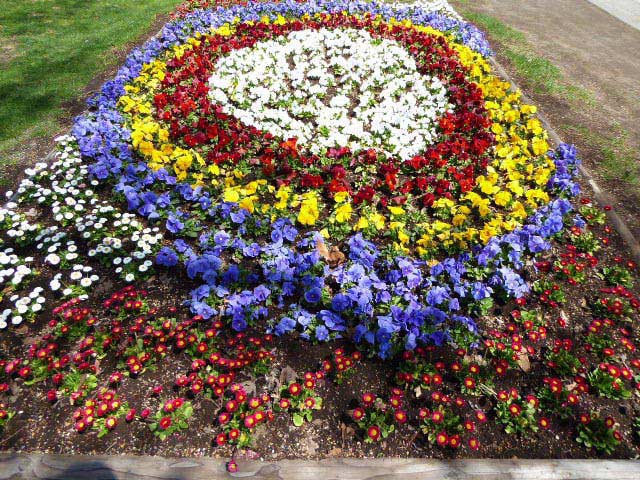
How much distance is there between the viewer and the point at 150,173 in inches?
182

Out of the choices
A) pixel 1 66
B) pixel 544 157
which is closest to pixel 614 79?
pixel 544 157

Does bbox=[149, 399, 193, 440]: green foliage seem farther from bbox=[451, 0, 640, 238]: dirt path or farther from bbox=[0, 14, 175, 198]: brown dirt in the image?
bbox=[451, 0, 640, 238]: dirt path

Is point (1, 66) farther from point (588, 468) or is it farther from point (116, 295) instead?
point (588, 468)

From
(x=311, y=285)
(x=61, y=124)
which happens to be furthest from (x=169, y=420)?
(x=61, y=124)

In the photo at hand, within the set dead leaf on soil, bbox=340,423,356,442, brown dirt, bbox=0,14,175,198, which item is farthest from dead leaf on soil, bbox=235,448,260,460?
brown dirt, bbox=0,14,175,198

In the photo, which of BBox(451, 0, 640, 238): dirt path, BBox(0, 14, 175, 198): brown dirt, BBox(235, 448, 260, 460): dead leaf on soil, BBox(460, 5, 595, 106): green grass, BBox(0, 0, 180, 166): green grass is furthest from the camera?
BBox(460, 5, 595, 106): green grass

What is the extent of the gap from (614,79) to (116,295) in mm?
10427

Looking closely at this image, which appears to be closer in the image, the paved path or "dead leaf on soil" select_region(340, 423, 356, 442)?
"dead leaf on soil" select_region(340, 423, 356, 442)

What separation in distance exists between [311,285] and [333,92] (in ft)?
14.1

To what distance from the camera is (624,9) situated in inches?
527

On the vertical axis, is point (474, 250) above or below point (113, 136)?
above

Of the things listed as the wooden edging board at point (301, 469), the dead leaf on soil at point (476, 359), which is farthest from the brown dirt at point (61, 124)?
the dead leaf on soil at point (476, 359)

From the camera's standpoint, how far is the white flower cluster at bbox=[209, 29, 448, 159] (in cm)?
557

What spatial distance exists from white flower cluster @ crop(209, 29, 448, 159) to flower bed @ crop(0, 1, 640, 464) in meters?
0.06
